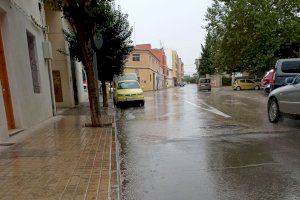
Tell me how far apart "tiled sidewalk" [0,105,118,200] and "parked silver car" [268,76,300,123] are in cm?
510

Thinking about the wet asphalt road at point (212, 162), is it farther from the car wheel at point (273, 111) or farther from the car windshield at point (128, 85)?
the car windshield at point (128, 85)

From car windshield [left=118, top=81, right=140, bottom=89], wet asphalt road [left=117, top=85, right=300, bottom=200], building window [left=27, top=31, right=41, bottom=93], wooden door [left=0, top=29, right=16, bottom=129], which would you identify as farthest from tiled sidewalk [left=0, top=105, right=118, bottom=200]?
car windshield [left=118, top=81, right=140, bottom=89]

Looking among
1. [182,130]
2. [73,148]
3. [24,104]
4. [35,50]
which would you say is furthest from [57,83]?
[73,148]

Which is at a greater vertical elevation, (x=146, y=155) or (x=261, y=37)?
(x=261, y=37)

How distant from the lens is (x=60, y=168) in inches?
233

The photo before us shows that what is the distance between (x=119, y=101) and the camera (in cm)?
2148

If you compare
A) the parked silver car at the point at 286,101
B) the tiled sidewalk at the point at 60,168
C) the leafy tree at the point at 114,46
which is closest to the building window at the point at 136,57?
the leafy tree at the point at 114,46

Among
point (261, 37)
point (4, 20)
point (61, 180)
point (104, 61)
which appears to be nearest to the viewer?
point (61, 180)

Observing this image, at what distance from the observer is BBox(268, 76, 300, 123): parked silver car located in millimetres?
9783

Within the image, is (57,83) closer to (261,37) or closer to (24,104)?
(24,104)

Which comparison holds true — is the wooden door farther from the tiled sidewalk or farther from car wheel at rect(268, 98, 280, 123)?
car wheel at rect(268, 98, 280, 123)

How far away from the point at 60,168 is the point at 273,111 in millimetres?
7548

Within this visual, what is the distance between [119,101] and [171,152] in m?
14.5

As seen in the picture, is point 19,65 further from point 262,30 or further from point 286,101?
point 262,30
